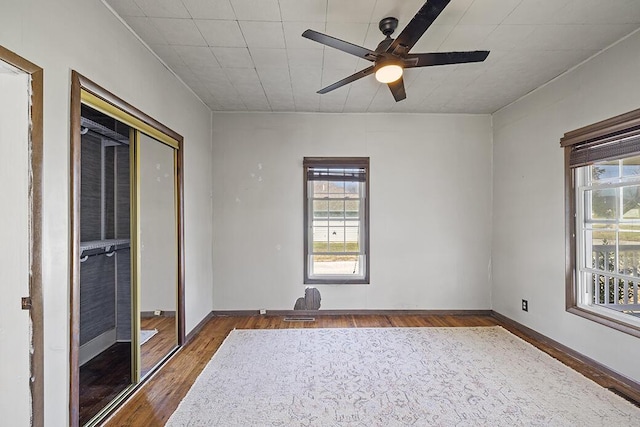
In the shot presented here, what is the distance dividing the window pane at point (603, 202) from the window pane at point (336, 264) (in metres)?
2.63

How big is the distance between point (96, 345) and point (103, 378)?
0.81 feet

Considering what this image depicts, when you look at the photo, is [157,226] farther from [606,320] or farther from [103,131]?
[606,320]

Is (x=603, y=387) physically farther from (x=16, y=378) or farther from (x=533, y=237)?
(x=16, y=378)

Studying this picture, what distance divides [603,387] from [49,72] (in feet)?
13.9

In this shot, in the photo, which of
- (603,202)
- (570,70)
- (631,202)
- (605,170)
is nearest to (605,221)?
(603,202)

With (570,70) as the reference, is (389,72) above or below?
below

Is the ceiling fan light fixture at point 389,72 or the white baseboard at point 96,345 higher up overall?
the ceiling fan light fixture at point 389,72

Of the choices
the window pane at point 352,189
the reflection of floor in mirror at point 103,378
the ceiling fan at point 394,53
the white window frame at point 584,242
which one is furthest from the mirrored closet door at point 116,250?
the white window frame at point 584,242

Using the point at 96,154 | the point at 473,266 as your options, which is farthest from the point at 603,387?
the point at 96,154

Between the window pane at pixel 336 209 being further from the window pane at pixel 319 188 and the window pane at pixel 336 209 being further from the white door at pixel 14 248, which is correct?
the white door at pixel 14 248

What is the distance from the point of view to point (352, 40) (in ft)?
8.74

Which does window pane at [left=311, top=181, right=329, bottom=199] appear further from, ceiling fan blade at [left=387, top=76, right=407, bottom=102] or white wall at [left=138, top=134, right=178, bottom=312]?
ceiling fan blade at [left=387, top=76, right=407, bottom=102]

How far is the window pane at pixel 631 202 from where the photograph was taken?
2752 mm

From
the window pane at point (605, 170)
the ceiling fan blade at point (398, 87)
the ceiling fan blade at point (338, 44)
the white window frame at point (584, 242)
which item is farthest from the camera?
the white window frame at point (584, 242)
